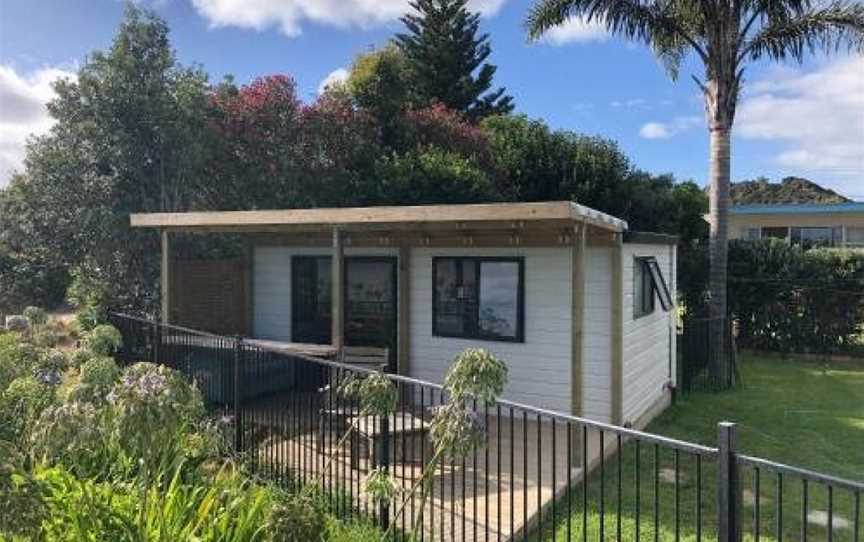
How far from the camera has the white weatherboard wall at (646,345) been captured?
326 inches

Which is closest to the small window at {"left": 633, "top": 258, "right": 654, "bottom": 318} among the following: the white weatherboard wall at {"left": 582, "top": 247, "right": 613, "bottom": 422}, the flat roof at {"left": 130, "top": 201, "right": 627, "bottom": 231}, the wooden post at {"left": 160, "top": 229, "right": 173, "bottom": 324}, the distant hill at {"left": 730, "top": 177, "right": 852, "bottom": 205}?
the white weatherboard wall at {"left": 582, "top": 247, "right": 613, "bottom": 422}

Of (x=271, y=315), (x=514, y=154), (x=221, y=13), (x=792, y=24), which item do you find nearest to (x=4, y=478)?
(x=271, y=315)

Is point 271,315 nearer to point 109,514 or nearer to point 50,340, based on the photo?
point 50,340

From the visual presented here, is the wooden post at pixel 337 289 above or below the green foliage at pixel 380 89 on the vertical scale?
below

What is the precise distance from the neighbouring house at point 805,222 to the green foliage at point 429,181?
14137 millimetres

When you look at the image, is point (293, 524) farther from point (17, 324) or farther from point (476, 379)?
point (17, 324)

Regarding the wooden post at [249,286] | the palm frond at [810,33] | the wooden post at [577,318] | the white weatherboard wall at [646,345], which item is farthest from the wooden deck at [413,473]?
the palm frond at [810,33]

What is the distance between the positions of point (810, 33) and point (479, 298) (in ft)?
24.1

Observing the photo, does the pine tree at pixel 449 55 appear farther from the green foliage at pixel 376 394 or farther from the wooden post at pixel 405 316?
the green foliage at pixel 376 394

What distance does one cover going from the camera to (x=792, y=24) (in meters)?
11.4

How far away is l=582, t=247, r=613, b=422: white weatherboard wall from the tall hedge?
8.08 meters

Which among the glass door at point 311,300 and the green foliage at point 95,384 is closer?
the green foliage at point 95,384

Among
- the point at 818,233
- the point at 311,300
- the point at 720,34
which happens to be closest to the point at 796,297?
the point at 720,34

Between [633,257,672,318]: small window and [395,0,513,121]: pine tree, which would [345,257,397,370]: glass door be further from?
[395,0,513,121]: pine tree
